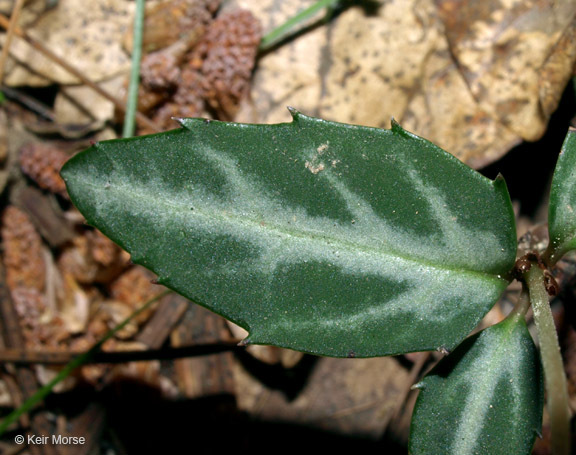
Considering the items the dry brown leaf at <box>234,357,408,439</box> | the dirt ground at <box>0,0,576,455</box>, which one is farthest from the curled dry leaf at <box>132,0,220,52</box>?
the dry brown leaf at <box>234,357,408,439</box>

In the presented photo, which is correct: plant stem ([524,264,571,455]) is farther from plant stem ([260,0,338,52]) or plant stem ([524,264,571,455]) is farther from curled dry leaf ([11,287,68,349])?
curled dry leaf ([11,287,68,349])

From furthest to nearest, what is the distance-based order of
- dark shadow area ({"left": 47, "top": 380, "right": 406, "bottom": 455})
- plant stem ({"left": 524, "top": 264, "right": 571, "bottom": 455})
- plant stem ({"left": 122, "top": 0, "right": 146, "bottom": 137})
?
dark shadow area ({"left": 47, "top": 380, "right": 406, "bottom": 455}) < plant stem ({"left": 122, "top": 0, "right": 146, "bottom": 137}) < plant stem ({"left": 524, "top": 264, "right": 571, "bottom": 455})

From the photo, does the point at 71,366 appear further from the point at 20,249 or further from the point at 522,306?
the point at 522,306

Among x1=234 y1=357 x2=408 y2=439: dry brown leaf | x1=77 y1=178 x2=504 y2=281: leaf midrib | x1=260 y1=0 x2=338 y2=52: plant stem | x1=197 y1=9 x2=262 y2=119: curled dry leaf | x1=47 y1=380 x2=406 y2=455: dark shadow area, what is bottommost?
x1=47 y1=380 x2=406 y2=455: dark shadow area

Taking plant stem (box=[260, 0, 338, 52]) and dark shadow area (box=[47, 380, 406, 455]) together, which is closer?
plant stem (box=[260, 0, 338, 52])

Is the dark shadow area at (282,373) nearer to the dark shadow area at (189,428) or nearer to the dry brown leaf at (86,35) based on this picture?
→ the dark shadow area at (189,428)

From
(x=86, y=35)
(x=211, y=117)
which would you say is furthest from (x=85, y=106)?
(x=211, y=117)

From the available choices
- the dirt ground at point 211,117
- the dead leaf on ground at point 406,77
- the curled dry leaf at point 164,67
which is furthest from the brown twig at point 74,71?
the dead leaf on ground at point 406,77
